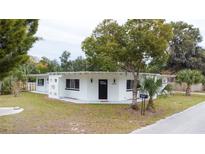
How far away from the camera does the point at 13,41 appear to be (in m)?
8.88

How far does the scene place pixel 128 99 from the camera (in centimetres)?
2364

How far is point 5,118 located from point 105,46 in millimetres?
6602

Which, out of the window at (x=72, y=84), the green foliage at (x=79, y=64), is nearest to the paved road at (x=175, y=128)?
the window at (x=72, y=84)

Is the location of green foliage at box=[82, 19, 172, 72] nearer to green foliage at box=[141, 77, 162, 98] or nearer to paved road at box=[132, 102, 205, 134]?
green foliage at box=[141, 77, 162, 98]

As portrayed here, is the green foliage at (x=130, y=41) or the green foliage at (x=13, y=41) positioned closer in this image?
the green foliage at (x=13, y=41)

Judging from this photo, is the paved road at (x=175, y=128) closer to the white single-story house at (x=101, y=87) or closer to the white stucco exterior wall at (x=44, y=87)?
the white single-story house at (x=101, y=87)

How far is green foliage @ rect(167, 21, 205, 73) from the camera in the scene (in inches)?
1400

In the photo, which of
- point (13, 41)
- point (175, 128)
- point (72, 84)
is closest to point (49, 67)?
point (72, 84)

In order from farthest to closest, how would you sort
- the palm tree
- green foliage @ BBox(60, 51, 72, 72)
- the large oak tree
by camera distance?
green foliage @ BBox(60, 51, 72, 72), the palm tree, the large oak tree

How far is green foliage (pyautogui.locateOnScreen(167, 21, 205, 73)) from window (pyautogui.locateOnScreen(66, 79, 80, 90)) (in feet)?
52.6

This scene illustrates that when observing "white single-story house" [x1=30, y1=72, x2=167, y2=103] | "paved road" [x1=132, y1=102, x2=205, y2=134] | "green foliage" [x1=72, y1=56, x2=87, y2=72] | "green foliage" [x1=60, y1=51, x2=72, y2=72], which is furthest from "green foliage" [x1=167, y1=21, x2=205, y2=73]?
"paved road" [x1=132, y1=102, x2=205, y2=134]

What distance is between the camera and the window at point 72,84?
23562 mm

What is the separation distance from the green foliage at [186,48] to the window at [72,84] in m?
16.0
